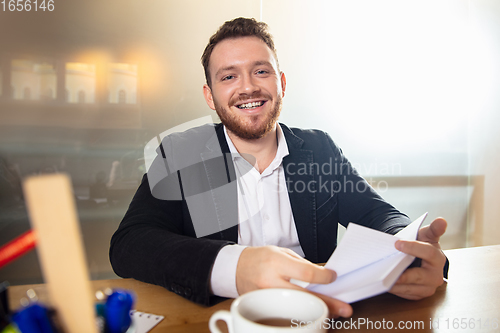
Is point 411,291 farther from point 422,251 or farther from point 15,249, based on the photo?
point 15,249

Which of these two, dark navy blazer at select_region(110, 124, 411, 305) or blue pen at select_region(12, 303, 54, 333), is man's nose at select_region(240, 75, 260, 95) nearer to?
dark navy blazer at select_region(110, 124, 411, 305)

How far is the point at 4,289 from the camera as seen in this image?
396 mm

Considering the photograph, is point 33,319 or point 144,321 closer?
point 33,319

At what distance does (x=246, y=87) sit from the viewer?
1.31 meters

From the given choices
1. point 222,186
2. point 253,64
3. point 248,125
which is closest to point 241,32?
point 253,64

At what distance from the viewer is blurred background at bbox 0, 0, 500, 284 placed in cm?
202

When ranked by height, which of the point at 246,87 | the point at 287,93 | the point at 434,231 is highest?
the point at 287,93

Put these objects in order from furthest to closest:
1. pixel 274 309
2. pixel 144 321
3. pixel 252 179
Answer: pixel 252 179 < pixel 144 321 < pixel 274 309

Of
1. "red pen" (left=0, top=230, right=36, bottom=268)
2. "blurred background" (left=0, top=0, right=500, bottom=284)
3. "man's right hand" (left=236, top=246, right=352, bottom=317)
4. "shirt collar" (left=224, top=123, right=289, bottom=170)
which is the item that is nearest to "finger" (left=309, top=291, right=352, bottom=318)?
"man's right hand" (left=236, top=246, right=352, bottom=317)

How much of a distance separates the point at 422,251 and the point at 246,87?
87 centimetres

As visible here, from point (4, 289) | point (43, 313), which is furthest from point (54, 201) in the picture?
point (4, 289)

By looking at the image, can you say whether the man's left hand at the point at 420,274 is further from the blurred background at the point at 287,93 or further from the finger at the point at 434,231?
the blurred background at the point at 287,93

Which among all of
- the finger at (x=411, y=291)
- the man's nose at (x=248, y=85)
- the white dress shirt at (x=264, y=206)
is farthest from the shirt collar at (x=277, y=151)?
the finger at (x=411, y=291)

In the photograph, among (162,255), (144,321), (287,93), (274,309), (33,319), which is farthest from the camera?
(287,93)
